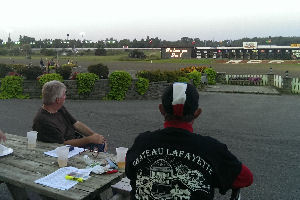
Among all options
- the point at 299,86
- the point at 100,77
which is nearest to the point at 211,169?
the point at 100,77

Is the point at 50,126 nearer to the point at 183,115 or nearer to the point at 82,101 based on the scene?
the point at 183,115

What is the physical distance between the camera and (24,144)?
11.8 feet

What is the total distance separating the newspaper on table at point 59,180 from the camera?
8.01 ft

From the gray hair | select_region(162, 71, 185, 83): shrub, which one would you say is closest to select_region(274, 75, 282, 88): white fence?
select_region(162, 71, 185, 83): shrub

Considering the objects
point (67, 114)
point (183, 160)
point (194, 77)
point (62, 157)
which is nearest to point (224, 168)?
point (183, 160)

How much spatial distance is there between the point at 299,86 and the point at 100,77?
10.8m

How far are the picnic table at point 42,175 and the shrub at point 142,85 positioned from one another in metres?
10.1

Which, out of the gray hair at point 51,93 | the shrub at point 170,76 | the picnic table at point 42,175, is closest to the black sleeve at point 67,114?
the gray hair at point 51,93

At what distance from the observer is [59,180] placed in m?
2.54

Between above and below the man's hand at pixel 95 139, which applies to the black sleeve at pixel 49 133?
above

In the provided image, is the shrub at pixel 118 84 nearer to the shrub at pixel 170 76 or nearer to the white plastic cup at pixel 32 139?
the shrub at pixel 170 76

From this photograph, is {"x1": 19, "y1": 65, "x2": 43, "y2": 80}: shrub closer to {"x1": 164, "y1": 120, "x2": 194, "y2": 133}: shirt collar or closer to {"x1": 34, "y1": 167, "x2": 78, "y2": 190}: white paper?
{"x1": 34, "y1": 167, "x2": 78, "y2": 190}: white paper

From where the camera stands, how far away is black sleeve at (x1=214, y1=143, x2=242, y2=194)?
1.83 metres

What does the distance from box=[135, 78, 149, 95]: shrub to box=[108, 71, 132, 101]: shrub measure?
0.50 m
